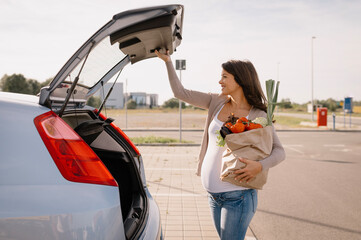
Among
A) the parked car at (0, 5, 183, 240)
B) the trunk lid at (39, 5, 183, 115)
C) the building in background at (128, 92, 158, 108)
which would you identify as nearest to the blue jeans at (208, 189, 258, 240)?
the parked car at (0, 5, 183, 240)

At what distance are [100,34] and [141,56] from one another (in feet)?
3.01

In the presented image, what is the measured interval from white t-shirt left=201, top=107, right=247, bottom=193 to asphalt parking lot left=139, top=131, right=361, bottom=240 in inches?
67.9

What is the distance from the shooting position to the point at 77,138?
1713mm

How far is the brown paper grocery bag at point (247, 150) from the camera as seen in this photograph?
2076mm

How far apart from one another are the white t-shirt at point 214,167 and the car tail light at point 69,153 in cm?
87

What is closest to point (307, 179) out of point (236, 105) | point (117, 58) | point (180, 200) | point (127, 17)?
point (180, 200)

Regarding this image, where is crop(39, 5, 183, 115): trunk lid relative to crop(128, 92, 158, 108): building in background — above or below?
below

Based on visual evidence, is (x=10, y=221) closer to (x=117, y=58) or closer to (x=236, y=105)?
(x=117, y=58)

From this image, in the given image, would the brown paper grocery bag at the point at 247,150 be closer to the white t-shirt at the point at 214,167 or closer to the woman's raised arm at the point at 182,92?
the white t-shirt at the point at 214,167

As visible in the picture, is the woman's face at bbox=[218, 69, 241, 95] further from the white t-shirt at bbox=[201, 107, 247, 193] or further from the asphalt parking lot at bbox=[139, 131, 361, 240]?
the asphalt parking lot at bbox=[139, 131, 361, 240]

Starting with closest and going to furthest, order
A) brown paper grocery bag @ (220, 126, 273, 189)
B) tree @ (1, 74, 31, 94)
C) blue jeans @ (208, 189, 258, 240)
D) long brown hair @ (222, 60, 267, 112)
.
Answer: brown paper grocery bag @ (220, 126, 273, 189) < blue jeans @ (208, 189, 258, 240) < long brown hair @ (222, 60, 267, 112) < tree @ (1, 74, 31, 94)

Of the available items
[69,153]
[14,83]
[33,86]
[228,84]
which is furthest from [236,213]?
[33,86]

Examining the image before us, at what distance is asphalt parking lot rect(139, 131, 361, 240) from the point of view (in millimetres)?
4188

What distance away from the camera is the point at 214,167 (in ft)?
7.88
